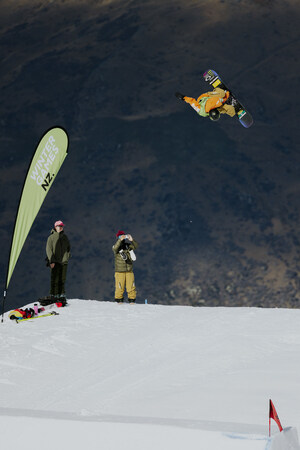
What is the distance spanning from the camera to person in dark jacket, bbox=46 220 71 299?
11055 mm

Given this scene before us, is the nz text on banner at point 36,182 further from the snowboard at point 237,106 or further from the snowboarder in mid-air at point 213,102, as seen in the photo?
the snowboard at point 237,106

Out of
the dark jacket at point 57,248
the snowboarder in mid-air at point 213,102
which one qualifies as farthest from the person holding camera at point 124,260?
the snowboarder in mid-air at point 213,102

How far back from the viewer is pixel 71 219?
37.4 meters

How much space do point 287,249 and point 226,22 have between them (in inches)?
720

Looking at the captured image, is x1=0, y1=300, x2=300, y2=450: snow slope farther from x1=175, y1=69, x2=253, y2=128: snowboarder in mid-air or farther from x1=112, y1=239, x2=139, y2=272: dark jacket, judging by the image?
x1=175, y1=69, x2=253, y2=128: snowboarder in mid-air

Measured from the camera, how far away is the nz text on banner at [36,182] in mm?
10695

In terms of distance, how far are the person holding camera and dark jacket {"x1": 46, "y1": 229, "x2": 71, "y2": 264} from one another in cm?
89

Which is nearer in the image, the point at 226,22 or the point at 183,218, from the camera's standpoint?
the point at 183,218

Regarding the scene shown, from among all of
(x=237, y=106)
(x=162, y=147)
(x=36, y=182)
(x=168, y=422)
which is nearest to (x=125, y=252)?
(x=36, y=182)

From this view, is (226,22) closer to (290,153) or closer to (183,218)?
(290,153)

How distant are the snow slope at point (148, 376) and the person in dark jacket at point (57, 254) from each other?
565 mm

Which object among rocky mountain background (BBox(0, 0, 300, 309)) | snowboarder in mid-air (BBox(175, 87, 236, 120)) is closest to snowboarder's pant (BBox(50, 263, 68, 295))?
snowboarder in mid-air (BBox(175, 87, 236, 120))

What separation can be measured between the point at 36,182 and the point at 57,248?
48.2 inches

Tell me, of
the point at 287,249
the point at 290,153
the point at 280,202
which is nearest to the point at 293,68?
the point at 290,153
